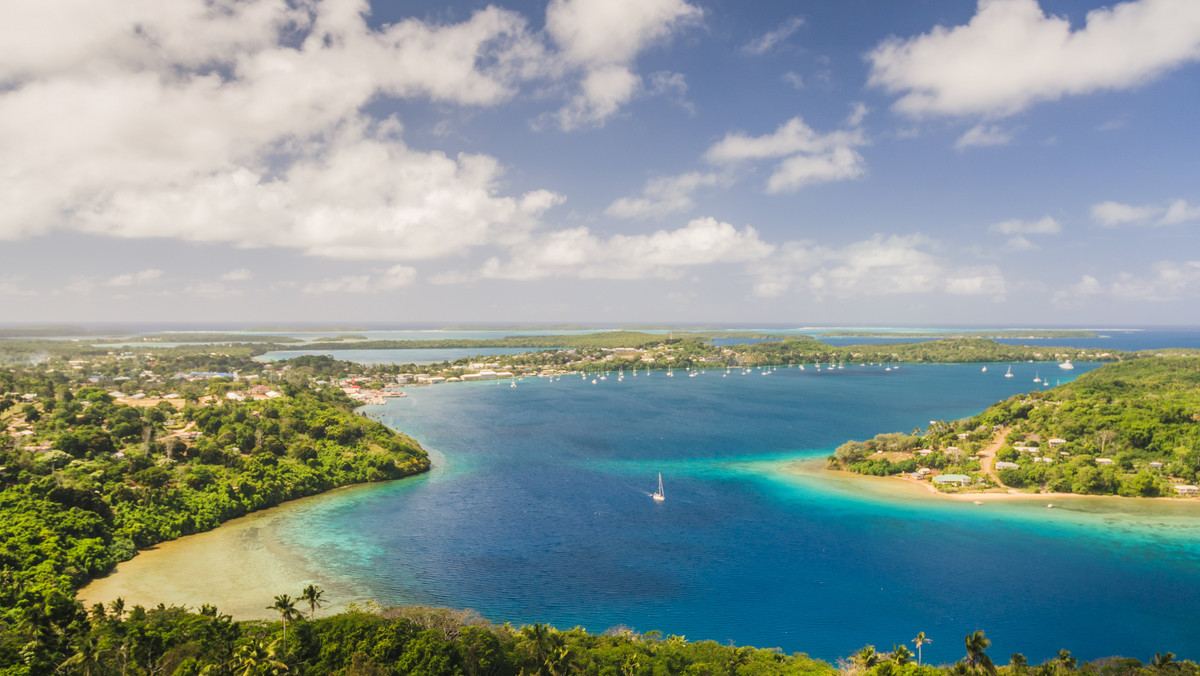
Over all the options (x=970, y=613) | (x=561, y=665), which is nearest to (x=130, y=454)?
(x=561, y=665)

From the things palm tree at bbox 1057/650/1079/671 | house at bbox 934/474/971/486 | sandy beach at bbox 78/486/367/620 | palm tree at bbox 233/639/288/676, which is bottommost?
sandy beach at bbox 78/486/367/620

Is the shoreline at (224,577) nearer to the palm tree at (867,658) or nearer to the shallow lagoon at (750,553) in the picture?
the shallow lagoon at (750,553)

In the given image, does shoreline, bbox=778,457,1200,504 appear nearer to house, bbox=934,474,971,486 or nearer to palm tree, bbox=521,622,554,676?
house, bbox=934,474,971,486

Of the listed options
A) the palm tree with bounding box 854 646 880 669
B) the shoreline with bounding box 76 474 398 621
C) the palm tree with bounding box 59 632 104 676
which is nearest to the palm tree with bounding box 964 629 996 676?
the palm tree with bounding box 854 646 880 669

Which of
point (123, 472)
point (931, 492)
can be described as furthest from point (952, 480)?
point (123, 472)

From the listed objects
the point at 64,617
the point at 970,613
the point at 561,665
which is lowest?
the point at 970,613

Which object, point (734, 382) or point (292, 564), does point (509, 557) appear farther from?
point (734, 382)
